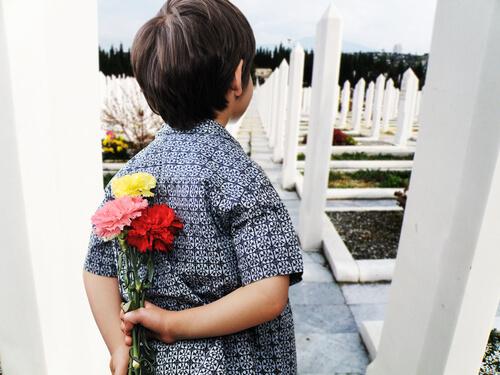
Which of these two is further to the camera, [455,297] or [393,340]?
[393,340]

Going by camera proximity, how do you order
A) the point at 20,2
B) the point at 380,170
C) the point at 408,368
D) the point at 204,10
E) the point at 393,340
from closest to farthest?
the point at 204,10
the point at 20,2
the point at 408,368
the point at 393,340
the point at 380,170

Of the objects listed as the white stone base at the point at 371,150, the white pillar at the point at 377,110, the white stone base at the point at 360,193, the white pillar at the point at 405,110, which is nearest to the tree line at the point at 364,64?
the white pillar at the point at 377,110

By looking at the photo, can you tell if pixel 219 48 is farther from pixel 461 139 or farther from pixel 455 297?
pixel 455 297

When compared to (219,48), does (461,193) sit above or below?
below

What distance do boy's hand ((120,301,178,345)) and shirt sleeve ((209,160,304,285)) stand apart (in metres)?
0.21

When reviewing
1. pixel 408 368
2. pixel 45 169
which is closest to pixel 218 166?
pixel 45 169

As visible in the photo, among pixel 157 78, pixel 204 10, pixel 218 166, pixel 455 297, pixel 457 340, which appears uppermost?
pixel 204 10

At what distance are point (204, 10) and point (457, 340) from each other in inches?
55.7

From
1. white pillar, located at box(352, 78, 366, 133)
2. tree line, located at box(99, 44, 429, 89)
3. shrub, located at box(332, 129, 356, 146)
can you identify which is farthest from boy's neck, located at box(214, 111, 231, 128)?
tree line, located at box(99, 44, 429, 89)

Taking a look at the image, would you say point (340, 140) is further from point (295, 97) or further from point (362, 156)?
point (295, 97)

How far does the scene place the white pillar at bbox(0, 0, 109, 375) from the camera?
57.0 inches

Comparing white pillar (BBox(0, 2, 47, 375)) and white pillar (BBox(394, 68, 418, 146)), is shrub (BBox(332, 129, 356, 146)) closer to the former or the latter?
white pillar (BBox(394, 68, 418, 146))

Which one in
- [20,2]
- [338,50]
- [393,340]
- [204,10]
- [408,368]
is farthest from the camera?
[338,50]

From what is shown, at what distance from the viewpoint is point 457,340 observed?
150 centimetres
